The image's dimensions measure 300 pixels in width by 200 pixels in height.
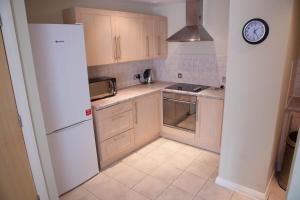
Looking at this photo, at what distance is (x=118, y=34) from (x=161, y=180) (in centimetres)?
196

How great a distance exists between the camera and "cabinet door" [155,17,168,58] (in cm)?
339

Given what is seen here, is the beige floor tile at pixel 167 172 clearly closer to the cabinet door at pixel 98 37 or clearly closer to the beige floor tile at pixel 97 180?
the beige floor tile at pixel 97 180

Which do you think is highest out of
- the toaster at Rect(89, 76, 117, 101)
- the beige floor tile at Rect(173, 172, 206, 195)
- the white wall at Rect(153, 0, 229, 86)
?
the white wall at Rect(153, 0, 229, 86)

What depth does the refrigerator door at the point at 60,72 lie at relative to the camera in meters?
1.81

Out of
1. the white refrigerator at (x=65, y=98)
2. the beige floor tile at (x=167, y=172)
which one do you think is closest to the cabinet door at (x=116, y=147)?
the white refrigerator at (x=65, y=98)

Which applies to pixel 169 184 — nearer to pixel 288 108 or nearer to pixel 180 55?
pixel 288 108

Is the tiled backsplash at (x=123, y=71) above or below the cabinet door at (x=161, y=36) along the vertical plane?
below

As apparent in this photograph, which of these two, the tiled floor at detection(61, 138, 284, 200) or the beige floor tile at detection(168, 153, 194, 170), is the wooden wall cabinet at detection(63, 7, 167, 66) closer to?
the tiled floor at detection(61, 138, 284, 200)

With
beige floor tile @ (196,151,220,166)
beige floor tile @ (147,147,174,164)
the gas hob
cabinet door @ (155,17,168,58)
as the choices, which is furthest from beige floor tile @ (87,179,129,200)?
cabinet door @ (155,17,168,58)

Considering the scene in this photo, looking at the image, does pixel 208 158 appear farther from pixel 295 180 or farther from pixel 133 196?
pixel 295 180

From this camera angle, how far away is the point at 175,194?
2195mm

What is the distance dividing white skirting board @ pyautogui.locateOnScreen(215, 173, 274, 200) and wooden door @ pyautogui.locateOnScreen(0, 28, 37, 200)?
1.94 metres

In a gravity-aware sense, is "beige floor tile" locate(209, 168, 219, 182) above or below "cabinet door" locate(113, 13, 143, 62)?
below

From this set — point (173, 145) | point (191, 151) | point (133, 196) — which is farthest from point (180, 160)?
point (133, 196)
